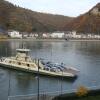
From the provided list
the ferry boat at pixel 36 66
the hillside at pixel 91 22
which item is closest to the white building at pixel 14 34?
the hillside at pixel 91 22

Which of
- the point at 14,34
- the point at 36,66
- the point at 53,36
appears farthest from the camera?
the point at 53,36

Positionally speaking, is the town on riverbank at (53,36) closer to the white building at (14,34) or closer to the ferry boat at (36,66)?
the white building at (14,34)

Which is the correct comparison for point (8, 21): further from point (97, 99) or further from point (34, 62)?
point (97, 99)

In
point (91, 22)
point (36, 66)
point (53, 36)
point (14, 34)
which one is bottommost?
point (36, 66)

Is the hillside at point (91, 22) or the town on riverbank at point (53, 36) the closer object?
the town on riverbank at point (53, 36)

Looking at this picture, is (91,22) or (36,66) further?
(91,22)

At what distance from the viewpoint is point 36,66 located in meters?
39.4

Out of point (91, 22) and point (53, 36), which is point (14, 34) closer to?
point (53, 36)

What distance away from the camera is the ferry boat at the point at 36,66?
37850 mm

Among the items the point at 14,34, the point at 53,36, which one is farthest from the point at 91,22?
the point at 14,34

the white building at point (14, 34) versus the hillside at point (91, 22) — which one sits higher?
the hillside at point (91, 22)

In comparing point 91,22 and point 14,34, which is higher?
point 91,22

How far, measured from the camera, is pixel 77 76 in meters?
38.2

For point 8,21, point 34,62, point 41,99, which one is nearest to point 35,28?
point 8,21
